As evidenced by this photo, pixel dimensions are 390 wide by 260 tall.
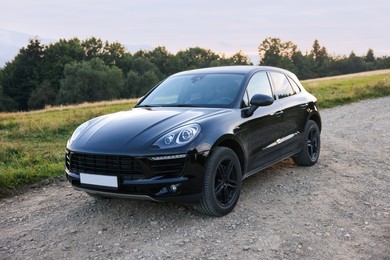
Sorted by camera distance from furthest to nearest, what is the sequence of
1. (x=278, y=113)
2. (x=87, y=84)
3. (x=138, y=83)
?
(x=138, y=83) < (x=87, y=84) < (x=278, y=113)

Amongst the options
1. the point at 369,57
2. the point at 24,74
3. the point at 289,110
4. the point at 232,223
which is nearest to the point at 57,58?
the point at 24,74

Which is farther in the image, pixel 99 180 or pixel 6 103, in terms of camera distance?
pixel 6 103

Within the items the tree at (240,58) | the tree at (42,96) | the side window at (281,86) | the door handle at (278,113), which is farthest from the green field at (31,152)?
the tree at (240,58)

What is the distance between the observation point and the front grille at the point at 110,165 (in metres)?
4.16

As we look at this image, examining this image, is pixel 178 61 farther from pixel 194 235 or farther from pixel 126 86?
pixel 194 235

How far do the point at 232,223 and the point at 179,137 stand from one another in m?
1.08

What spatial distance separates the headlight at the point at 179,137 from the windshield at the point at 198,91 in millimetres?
887

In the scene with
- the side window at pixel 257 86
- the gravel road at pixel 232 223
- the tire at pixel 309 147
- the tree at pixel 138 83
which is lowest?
the tree at pixel 138 83

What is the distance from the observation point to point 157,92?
6.02 m

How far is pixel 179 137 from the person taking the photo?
4281 millimetres

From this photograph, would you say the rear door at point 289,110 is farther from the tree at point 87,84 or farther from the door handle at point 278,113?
the tree at point 87,84

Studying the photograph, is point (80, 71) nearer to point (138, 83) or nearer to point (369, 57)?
point (138, 83)

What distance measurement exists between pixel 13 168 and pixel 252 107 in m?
4.07

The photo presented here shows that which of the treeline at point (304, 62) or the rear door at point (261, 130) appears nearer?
the rear door at point (261, 130)
